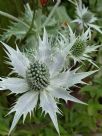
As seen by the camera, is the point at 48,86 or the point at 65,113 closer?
the point at 48,86

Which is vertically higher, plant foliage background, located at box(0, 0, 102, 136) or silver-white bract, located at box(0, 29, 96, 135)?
silver-white bract, located at box(0, 29, 96, 135)

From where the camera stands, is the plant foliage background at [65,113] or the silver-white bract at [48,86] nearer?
the silver-white bract at [48,86]

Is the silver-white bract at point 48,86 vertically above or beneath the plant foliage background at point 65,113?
above

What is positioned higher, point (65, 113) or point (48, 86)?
point (48, 86)

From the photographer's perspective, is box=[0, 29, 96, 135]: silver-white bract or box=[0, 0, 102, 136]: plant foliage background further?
box=[0, 0, 102, 136]: plant foliage background

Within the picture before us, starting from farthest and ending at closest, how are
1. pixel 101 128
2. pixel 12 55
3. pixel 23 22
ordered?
1. pixel 101 128
2. pixel 23 22
3. pixel 12 55

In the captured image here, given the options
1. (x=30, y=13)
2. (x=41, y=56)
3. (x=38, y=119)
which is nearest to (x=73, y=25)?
(x=30, y=13)

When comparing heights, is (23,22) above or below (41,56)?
above

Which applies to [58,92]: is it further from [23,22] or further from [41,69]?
[23,22]
